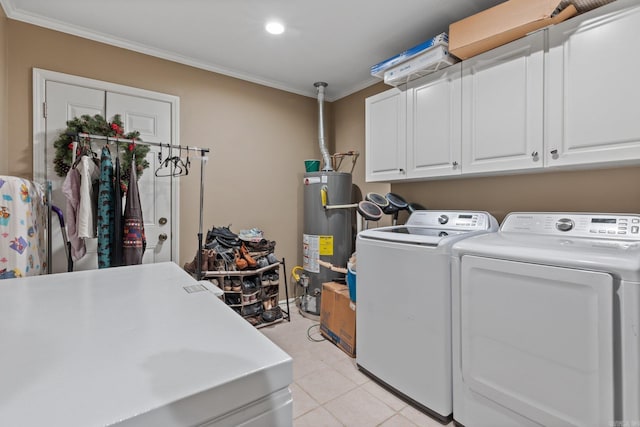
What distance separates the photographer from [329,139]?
3877mm

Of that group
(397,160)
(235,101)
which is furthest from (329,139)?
(397,160)

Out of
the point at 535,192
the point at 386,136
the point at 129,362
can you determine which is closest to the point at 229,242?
the point at 386,136

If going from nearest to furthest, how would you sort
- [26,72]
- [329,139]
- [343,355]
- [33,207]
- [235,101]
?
1. [33,207]
2. [26,72]
3. [343,355]
4. [235,101]
5. [329,139]

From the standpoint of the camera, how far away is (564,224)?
173cm

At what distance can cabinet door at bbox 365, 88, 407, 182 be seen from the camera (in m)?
2.49

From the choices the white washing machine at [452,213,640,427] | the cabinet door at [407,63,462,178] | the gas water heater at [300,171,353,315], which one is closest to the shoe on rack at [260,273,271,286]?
the gas water heater at [300,171,353,315]

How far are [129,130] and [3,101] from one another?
74 cm

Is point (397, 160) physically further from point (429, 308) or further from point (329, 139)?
point (329, 139)

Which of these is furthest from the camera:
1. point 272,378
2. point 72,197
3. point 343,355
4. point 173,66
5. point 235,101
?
point 235,101

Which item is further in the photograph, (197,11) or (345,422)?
(197,11)

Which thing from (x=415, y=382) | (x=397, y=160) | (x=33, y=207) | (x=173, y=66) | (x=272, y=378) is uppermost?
(x=173, y=66)

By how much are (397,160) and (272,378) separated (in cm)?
225

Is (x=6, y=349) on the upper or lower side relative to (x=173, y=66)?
lower

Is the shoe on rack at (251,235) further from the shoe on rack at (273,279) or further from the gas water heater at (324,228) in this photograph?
the gas water heater at (324,228)
